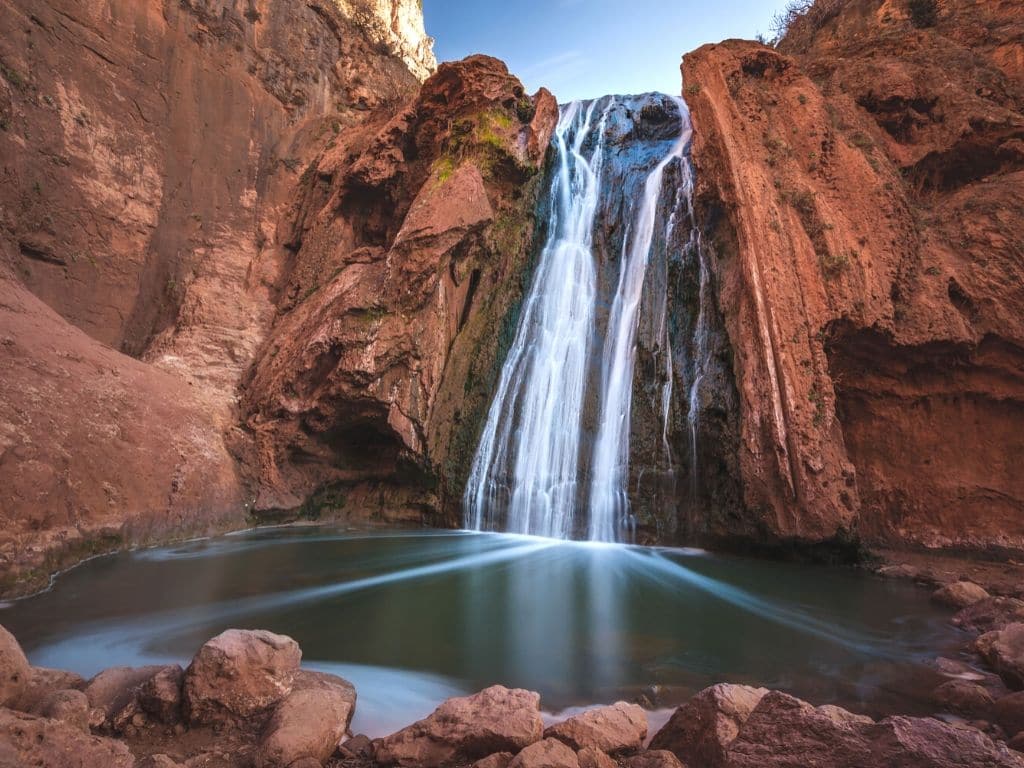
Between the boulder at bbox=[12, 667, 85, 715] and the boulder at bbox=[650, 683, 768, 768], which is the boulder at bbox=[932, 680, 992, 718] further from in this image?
the boulder at bbox=[12, 667, 85, 715]

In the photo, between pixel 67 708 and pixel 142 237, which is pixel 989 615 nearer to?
pixel 67 708

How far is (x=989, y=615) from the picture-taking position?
584cm

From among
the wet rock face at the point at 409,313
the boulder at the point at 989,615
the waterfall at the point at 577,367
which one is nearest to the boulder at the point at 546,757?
the boulder at the point at 989,615

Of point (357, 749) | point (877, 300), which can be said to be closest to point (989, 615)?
point (877, 300)

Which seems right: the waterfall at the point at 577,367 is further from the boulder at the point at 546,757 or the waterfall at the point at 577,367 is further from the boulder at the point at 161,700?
the boulder at the point at 161,700

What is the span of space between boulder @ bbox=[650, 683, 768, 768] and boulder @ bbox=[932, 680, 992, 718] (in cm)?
172

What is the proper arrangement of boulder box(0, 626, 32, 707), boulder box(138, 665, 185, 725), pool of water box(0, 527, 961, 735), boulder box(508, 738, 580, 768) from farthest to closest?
pool of water box(0, 527, 961, 735)
boulder box(138, 665, 185, 725)
boulder box(0, 626, 32, 707)
boulder box(508, 738, 580, 768)

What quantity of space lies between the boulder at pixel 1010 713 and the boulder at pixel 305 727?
4.02 meters

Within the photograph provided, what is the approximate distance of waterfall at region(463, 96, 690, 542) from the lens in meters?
11.3

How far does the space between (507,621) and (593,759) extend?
334cm

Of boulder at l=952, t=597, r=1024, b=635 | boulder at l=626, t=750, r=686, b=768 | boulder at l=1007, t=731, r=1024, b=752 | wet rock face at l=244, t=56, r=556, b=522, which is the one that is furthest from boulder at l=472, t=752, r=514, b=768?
wet rock face at l=244, t=56, r=556, b=522

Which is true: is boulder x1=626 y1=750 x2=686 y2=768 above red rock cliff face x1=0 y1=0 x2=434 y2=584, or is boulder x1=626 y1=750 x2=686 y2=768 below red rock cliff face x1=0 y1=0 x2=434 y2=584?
below

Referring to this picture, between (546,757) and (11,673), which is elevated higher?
(11,673)

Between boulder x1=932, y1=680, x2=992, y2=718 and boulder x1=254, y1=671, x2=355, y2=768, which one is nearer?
boulder x1=254, y1=671, x2=355, y2=768
